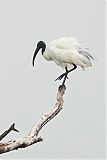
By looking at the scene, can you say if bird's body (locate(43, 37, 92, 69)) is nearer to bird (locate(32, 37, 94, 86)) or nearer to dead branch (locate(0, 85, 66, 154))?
bird (locate(32, 37, 94, 86))

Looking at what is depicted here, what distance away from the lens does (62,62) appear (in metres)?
10.7

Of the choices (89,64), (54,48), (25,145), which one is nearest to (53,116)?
(25,145)

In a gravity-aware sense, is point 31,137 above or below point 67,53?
below

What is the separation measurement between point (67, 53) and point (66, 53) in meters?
0.04

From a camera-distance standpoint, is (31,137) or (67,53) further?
(67,53)

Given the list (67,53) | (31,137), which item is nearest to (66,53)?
(67,53)

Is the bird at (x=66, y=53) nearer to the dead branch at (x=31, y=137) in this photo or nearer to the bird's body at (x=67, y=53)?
the bird's body at (x=67, y=53)

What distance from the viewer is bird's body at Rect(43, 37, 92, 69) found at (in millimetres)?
10086

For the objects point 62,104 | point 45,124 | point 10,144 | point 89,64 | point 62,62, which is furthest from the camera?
point 62,62

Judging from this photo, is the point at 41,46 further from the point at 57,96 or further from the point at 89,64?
the point at 57,96

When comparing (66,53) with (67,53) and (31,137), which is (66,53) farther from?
(31,137)

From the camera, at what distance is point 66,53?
1052 centimetres

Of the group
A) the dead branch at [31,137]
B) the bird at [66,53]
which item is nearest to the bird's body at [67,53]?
the bird at [66,53]

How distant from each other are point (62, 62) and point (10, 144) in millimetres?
4006
